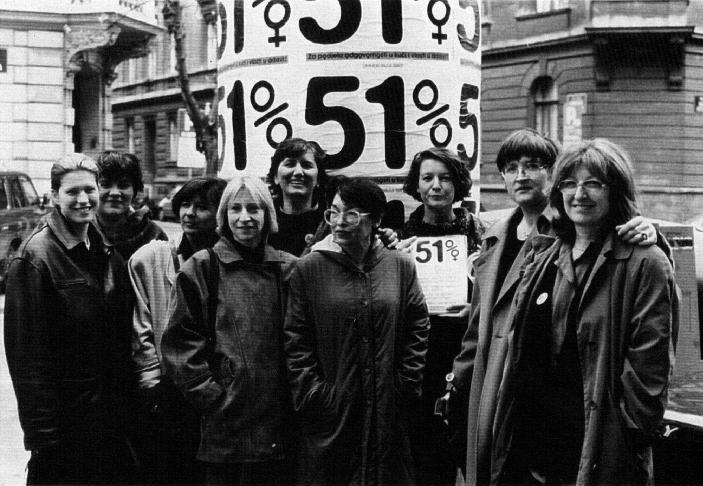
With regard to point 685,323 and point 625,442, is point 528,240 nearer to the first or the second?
point 625,442

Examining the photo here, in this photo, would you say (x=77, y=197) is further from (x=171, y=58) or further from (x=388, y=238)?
(x=171, y=58)

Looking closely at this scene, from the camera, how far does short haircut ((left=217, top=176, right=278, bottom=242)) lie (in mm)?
3459

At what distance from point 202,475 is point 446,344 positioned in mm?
1186

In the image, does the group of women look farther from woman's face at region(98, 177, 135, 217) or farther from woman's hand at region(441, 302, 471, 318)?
woman's face at region(98, 177, 135, 217)

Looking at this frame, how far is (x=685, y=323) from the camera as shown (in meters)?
4.74

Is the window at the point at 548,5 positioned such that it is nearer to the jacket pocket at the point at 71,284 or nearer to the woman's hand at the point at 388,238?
the woman's hand at the point at 388,238

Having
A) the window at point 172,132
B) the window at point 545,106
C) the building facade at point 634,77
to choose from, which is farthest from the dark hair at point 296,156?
the window at point 172,132

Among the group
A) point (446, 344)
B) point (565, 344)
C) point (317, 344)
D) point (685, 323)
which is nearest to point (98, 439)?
point (317, 344)

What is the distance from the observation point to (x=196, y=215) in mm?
3801

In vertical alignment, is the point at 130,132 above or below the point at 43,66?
above

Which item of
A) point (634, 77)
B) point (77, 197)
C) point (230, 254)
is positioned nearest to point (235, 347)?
point (230, 254)

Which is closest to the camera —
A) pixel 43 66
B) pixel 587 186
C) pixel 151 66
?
pixel 587 186

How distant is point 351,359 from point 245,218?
2.24 ft

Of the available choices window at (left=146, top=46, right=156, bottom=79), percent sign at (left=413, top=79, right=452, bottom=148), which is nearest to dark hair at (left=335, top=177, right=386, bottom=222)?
percent sign at (left=413, top=79, right=452, bottom=148)
